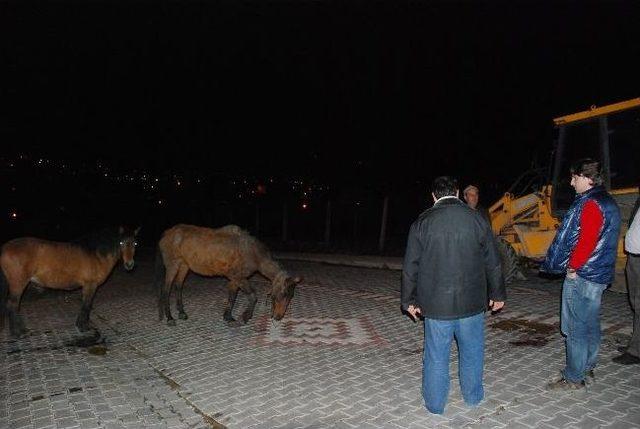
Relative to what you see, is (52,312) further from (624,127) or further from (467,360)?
(624,127)

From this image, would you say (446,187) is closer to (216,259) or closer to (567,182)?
(216,259)

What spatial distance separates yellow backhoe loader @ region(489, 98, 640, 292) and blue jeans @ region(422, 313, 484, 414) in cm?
523

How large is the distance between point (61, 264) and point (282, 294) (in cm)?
372

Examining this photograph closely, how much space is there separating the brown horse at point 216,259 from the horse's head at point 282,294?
0.05 m

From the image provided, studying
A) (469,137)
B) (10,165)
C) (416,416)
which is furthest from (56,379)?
(10,165)

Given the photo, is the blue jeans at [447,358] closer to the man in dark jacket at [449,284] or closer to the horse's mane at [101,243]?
the man in dark jacket at [449,284]

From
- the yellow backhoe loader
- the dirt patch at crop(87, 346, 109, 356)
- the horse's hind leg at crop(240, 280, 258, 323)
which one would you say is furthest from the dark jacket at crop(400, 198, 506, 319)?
the yellow backhoe loader

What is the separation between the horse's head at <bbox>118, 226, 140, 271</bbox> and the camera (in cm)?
767

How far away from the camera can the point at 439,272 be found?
404 centimetres

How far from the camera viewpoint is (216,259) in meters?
8.28

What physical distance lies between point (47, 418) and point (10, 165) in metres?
26.7

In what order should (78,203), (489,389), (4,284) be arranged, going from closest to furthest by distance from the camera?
(489,389) → (4,284) → (78,203)

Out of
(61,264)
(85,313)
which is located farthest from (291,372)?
(61,264)

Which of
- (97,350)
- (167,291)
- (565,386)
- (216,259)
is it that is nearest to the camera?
(565,386)
